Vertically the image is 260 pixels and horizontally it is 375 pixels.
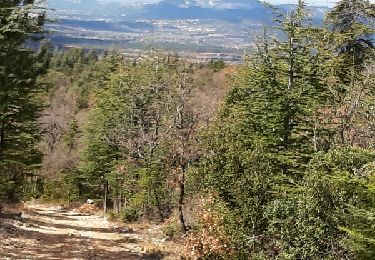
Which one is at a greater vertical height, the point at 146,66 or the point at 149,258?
the point at 146,66

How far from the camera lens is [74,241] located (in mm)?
19547

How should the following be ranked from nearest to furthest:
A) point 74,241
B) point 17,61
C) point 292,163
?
1. point 17,61
2. point 292,163
3. point 74,241

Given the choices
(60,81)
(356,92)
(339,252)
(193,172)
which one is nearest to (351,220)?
(339,252)

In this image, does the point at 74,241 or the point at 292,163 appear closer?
the point at 292,163

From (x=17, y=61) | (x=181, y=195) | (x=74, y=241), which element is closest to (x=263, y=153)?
(x=181, y=195)

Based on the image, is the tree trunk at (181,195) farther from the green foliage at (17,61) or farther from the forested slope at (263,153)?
the green foliage at (17,61)

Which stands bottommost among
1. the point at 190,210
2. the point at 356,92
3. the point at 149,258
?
the point at 149,258

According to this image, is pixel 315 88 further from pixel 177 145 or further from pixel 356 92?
pixel 177 145

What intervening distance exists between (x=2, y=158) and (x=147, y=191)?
618cm

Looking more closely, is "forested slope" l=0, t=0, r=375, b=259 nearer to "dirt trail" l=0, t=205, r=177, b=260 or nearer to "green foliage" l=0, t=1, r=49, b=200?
"green foliage" l=0, t=1, r=49, b=200

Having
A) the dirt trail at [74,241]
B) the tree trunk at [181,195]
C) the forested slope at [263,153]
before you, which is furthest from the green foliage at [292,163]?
the dirt trail at [74,241]

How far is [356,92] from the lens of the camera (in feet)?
55.5

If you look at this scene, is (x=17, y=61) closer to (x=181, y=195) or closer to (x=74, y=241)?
(x=181, y=195)

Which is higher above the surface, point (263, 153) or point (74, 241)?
point (263, 153)
